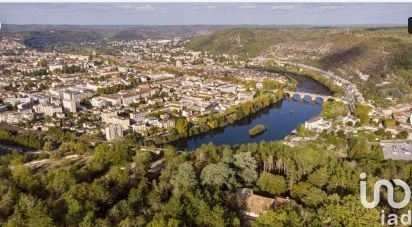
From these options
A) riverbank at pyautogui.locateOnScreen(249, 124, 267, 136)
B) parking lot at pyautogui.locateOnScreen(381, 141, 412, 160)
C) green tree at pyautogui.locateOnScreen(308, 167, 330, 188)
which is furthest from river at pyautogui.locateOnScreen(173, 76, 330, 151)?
green tree at pyautogui.locateOnScreen(308, 167, 330, 188)

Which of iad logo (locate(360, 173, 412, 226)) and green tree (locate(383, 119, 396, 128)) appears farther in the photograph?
green tree (locate(383, 119, 396, 128))

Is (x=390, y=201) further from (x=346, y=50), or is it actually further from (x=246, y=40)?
(x=246, y=40)

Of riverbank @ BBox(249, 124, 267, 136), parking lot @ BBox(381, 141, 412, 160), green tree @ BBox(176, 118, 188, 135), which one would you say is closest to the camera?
parking lot @ BBox(381, 141, 412, 160)

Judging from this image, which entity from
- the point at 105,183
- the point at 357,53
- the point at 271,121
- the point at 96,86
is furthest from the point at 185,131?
the point at 357,53

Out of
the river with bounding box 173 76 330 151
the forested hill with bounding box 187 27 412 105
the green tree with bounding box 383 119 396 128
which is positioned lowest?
the river with bounding box 173 76 330 151

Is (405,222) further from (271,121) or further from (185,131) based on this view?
(271,121)

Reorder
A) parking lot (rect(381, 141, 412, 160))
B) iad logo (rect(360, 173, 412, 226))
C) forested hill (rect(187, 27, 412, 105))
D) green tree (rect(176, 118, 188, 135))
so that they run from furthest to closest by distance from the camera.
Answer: forested hill (rect(187, 27, 412, 105))
green tree (rect(176, 118, 188, 135))
parking lot (rect(381, 141, 412, 160))
iad logo (rect(360, 173, 412, 226))

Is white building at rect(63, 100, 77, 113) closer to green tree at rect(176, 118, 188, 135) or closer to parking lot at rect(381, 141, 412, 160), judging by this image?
green tree at rect(176, 118, 188, 135)
